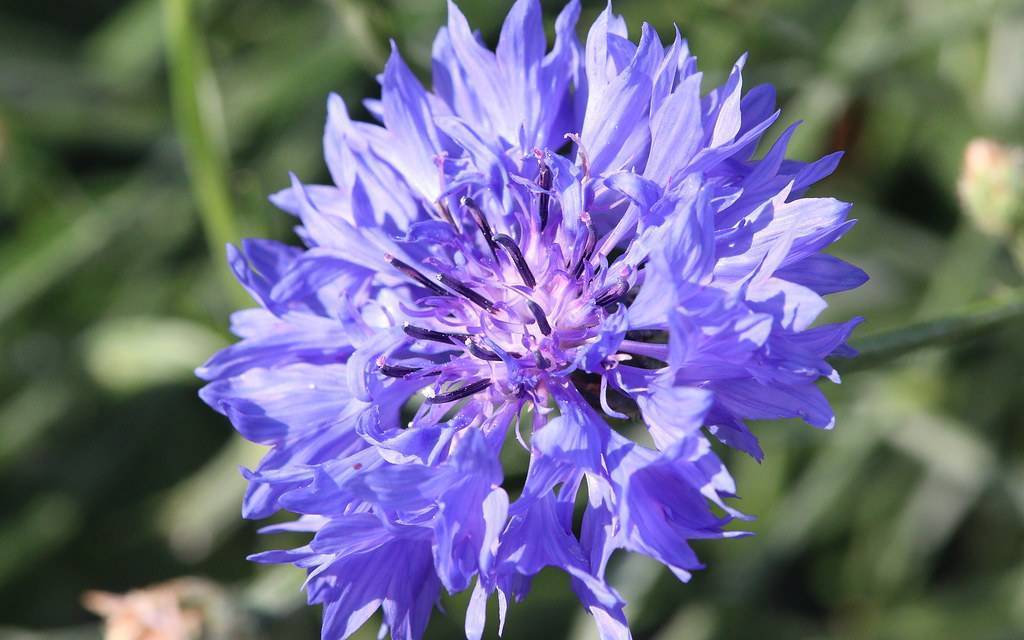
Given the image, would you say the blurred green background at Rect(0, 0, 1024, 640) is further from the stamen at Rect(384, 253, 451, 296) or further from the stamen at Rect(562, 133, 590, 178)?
the stamen at Rect(562, 133, 590, 178)

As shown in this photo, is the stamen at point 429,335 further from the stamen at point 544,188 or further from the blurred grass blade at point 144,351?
the blurred grass blade at point 144,351

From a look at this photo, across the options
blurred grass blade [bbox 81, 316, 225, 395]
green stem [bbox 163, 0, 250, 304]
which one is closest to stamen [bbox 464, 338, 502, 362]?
green stem [bbox 163, 0, 250, 304]

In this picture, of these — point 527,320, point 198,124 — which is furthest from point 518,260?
point 198,124

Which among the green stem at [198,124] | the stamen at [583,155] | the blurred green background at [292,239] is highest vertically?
the green stem at [198,124]

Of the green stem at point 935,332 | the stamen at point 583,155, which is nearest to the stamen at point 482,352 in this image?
the stamen at point 583,155

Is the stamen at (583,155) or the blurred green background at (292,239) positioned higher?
the stamen at (583,155)

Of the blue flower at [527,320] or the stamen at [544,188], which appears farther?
the stamen at [544,188]

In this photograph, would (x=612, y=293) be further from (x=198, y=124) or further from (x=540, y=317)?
(x=198, y=124)
